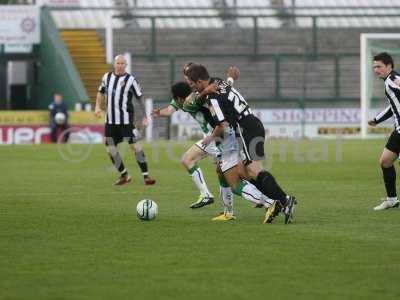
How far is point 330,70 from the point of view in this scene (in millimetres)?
43781

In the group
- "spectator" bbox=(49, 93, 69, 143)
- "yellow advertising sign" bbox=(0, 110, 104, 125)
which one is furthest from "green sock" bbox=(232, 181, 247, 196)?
"yellow advertising sign" bbox=(0, 110, 104, 125)

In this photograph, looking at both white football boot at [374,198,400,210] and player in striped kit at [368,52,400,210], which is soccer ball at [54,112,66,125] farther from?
white football boot at [374,198,400,210]

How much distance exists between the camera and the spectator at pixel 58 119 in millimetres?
34906

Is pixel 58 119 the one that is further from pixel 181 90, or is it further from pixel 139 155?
pixel 181 90

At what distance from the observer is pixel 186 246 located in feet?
34.2

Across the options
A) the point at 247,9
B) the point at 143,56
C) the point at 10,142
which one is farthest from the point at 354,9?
the point at 10,142

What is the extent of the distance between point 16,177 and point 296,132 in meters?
19.6

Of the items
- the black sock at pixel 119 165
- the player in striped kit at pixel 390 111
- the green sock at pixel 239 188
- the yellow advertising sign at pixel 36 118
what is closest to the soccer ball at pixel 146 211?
the green sock at pixel 239 188

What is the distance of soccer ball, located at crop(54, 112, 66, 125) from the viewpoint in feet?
115

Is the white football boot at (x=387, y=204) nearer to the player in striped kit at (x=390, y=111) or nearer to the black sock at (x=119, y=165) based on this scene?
the player in striped kit at (x=390, y=111)

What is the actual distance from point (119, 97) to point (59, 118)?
16.2 m

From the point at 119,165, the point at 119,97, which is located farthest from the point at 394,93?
the point at 119,97

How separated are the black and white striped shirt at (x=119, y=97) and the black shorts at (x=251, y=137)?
7.02 meters

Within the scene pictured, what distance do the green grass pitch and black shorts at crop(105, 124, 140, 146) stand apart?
81cm
